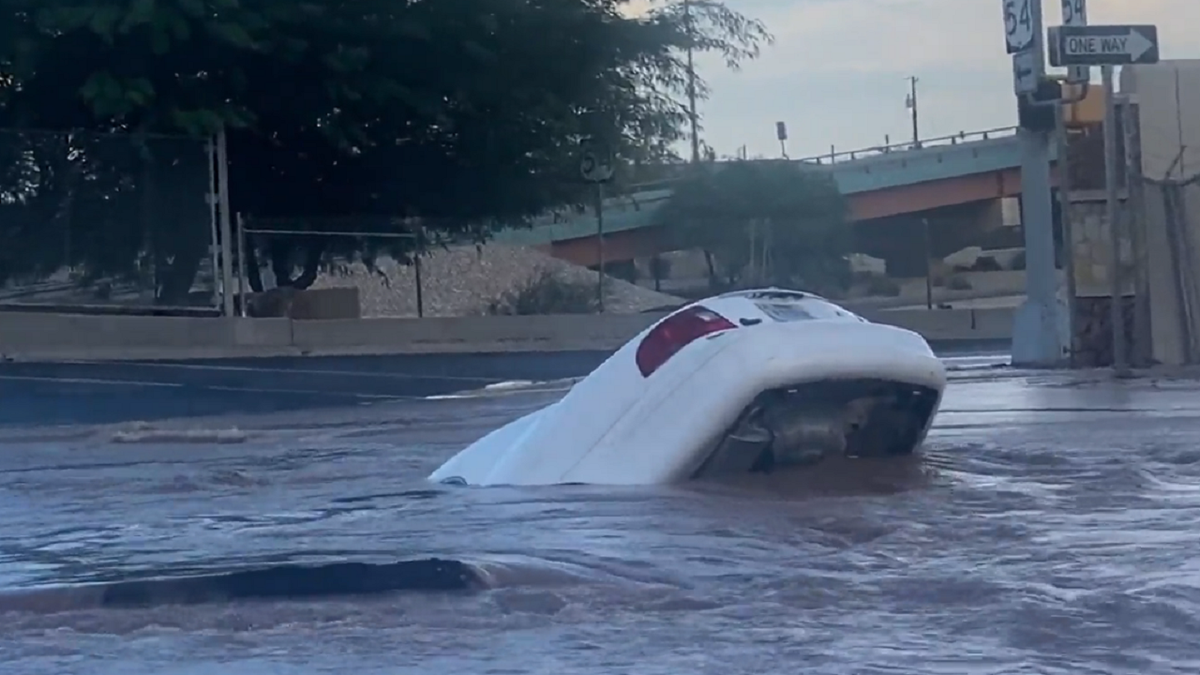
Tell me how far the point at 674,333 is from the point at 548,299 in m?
19.1

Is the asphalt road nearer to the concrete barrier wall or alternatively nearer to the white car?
the concrete barrier wall

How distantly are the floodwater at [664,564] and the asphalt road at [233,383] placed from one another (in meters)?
6.16

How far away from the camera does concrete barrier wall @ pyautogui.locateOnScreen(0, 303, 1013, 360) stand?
2147 cm

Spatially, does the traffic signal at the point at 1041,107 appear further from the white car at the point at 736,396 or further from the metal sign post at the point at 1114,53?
the white car at the point at 736,396

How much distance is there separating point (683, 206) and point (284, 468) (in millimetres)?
23295

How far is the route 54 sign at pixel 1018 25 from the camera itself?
51.4 feet

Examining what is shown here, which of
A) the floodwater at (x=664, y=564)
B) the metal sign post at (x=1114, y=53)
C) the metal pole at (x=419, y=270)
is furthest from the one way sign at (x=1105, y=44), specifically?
the metal pole at (x=419, y=270)

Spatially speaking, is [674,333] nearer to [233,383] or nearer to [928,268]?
[233,383]

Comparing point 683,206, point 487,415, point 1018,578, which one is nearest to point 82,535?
point 1018,578

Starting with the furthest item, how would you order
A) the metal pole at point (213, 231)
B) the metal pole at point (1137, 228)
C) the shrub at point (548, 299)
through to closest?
the shrub at point (548, 299)
the metal pole at point (213, 231)
the metal pole at point (1137, 228)

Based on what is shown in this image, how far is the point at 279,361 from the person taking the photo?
20.8m

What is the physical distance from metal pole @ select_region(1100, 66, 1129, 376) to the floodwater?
17.1ft

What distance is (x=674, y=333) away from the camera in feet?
24.6

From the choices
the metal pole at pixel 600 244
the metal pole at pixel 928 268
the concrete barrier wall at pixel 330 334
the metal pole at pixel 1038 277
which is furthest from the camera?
the metal pole at pixel 928 268
